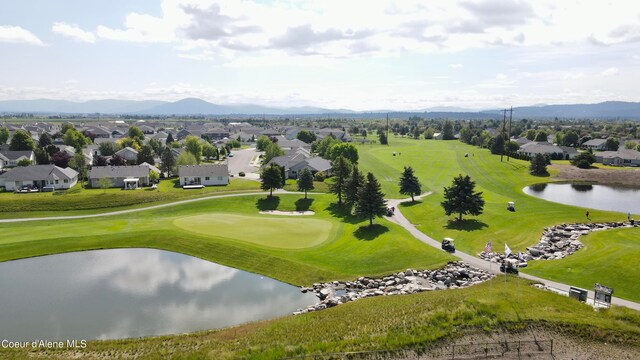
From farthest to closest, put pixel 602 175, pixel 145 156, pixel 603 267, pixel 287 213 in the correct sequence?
1. pixel 145 156
2. pixel 602 175
3. pixel 287 213
4. pixel 603 267

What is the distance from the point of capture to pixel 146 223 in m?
54.0

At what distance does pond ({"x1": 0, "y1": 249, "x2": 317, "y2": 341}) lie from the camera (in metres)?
28.3

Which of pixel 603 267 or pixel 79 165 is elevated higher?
pixel 79 165

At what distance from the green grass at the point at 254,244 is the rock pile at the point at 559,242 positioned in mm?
8244

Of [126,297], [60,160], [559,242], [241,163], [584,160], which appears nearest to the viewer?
[126,297]

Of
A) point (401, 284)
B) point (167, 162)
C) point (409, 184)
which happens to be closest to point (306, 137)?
point (167, 162)

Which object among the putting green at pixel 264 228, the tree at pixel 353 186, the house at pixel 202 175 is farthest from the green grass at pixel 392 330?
the house at pixel 202 175

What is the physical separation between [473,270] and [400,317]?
44.6 feet

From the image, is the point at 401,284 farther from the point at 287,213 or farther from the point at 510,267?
the point at 287,213

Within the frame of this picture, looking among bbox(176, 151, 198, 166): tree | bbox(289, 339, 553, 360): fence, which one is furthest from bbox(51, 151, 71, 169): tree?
bbox(289, 339, 553, 360): fence

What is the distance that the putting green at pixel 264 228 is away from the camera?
4575 centimetres

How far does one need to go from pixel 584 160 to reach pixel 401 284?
90.6m

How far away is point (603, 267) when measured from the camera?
115ft

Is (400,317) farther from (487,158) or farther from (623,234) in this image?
(487,158)
